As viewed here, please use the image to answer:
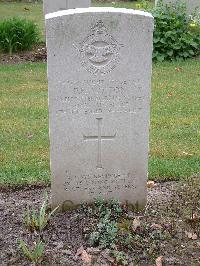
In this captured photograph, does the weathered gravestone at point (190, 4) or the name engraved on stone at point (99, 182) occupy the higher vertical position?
the weathered gravestone at point (190, 4)

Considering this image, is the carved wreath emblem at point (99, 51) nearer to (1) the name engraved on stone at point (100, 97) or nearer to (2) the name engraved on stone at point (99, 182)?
(1) the name engraved on stone at point (100, 97)

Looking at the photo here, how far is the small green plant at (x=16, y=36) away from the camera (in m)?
10.5

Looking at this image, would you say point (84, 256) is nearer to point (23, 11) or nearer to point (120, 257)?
point (120, 257)

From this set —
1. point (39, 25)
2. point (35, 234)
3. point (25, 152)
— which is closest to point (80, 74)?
point (35, 234)

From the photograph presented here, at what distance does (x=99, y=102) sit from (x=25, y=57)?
6.60 m

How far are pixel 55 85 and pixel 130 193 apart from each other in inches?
43.2

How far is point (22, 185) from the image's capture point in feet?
17.5

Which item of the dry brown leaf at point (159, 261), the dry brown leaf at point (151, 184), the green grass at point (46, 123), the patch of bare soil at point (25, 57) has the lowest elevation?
the dry brown leaf at point (159, 261)

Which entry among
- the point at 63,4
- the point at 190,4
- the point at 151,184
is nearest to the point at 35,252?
the point at 151,184

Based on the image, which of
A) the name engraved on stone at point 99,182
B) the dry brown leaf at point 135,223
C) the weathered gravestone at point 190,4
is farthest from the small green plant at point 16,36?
the dry brown leaf at point 135,223

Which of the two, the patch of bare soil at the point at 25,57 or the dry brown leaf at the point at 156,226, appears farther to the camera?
the patch of bare soil at the point at 25,57

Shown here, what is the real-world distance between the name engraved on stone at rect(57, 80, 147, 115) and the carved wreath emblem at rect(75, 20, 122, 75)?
11cm

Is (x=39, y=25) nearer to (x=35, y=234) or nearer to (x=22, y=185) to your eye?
(x=22, y=185)

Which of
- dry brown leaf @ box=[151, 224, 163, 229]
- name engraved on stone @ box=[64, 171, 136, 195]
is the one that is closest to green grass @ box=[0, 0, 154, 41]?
name engraved on stone @ box=[64, 171, 136, 195]
